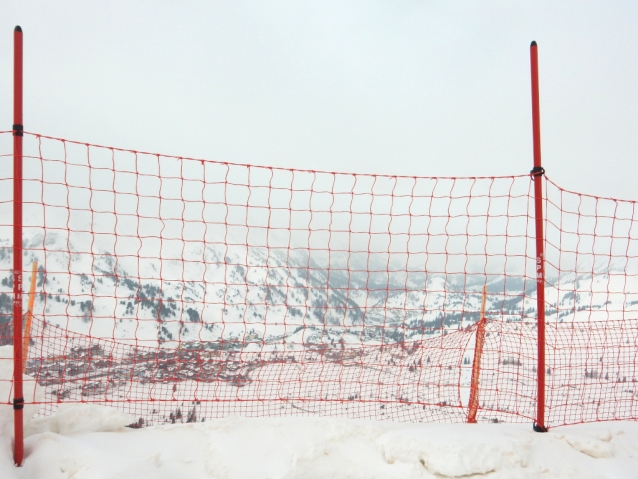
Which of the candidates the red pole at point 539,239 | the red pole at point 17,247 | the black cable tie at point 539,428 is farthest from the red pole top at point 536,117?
the red pole at point 17,247

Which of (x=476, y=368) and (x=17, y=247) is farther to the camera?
(x=476, y=368)

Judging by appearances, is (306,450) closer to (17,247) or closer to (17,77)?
(17,247)

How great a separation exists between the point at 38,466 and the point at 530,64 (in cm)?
460

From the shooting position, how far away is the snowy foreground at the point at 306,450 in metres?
2.74

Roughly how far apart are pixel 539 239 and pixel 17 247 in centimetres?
376

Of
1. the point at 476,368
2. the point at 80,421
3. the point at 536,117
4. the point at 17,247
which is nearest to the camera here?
the point at 17,247

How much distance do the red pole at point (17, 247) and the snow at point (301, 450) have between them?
17 cm

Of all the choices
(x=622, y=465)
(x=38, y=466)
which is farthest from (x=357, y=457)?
(x=38, y=466)

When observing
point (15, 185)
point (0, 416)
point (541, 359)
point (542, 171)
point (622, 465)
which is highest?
point (542, 171)

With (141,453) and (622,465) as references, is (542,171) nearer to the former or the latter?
(622,465)

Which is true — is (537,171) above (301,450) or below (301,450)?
above

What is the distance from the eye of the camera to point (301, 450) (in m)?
2.90

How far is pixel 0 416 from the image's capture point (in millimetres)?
3020

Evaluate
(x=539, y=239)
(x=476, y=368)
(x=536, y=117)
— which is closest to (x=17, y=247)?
(x=539, y=239)
